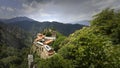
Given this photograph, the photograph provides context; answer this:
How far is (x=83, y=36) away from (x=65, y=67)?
683 cm

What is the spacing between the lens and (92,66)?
27094 mm

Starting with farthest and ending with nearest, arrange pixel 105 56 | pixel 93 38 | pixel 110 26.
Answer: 1. pixel 110 26
2. pixel 93 38
3. pixel 105 56

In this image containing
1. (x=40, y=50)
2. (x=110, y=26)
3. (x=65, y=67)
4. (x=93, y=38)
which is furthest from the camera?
(x=40, y=50)

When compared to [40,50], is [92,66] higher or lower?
higher

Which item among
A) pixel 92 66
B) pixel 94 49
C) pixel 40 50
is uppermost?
pixel 94 49

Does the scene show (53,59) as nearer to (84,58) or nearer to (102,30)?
(84,58)

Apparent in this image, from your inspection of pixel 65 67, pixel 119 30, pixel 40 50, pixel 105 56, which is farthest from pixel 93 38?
pixel 40 50

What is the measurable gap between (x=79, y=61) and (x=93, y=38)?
4.27 metres

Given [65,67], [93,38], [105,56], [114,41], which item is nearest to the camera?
[65,67]

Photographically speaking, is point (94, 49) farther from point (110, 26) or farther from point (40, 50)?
point (40, 50)

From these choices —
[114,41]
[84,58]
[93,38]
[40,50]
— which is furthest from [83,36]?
[40,50]

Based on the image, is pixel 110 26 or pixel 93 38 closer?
pixel 93 38

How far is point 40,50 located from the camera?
201 ft

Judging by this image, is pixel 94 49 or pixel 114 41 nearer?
pixel 94 49
